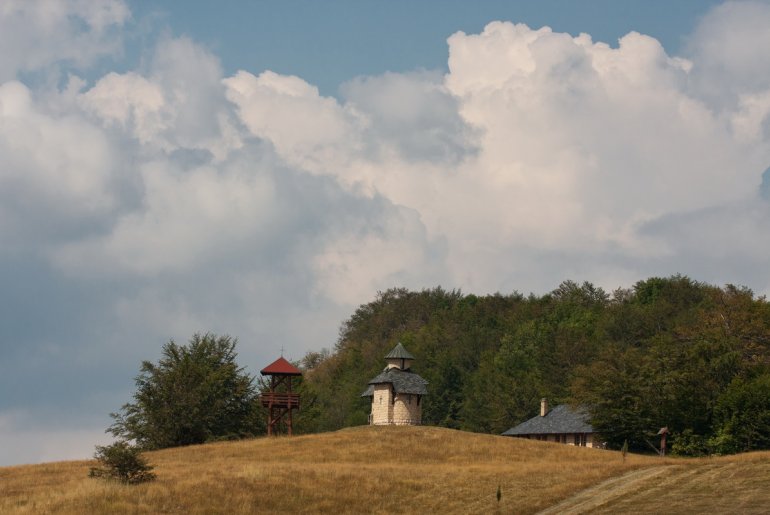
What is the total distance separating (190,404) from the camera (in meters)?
90.3

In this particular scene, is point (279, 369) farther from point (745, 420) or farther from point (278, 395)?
point (745, 420)

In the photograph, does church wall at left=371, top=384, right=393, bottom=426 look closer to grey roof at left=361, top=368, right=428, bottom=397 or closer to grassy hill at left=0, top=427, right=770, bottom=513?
grey roof at left=361, top=368, right=428, bottom=397

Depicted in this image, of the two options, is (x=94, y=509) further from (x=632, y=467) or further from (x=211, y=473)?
(x=632, y=467)

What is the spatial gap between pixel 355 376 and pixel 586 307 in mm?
37606

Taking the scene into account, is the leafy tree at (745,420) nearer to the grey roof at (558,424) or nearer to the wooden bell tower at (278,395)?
the grey roof at (558,424)

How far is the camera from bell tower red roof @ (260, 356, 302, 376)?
88.0 meters

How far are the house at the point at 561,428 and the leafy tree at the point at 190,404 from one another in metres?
26.3

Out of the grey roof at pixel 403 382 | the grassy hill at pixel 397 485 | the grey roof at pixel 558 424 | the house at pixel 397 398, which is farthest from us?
the grey roof at pixel 558 424

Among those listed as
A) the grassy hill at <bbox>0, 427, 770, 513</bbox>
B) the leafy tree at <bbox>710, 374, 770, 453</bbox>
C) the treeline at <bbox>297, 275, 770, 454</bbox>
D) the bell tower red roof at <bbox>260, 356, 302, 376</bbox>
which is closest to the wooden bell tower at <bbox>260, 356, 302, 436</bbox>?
the bell tower red roof at <bbox>260, 356, 302, 376</bbox>

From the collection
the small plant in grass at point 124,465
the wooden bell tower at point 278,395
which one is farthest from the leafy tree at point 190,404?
the small plant in grass at point 124,465

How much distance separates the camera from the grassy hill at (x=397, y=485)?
157ft

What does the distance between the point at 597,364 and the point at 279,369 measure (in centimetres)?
2636

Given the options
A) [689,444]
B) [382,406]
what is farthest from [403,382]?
[689,444]

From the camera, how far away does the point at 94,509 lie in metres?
47.5
